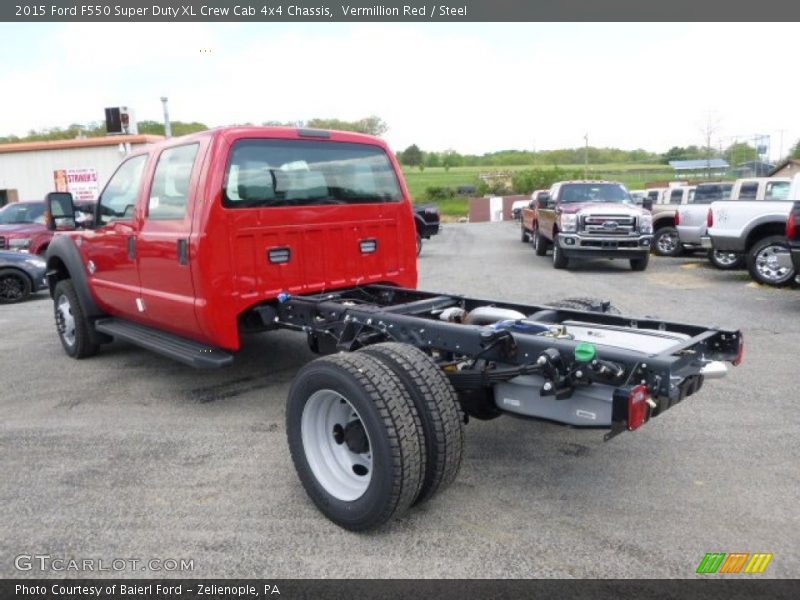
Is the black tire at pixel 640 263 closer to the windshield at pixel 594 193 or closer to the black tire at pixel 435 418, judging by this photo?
the windshield at pixel 594 193

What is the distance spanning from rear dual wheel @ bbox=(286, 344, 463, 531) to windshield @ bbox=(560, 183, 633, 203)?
12.1 metres

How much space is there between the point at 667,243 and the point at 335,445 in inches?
577

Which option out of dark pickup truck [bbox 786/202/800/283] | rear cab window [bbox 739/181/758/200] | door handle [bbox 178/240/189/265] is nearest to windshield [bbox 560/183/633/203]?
rear cab window [bbox 739/181/758/200]

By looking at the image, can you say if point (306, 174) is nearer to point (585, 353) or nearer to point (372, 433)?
point (372, 433)

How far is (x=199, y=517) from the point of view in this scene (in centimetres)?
343

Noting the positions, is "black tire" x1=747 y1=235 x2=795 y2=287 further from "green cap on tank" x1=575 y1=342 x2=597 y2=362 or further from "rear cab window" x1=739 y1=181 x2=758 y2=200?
"green cap on tank" x1=575 y1=342 x2=597 y2=362

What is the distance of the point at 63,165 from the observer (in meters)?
24.7

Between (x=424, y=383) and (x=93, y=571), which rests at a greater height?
(x=424, y=383)

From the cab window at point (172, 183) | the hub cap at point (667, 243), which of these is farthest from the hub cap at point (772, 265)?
the cab window at point (172, 183)

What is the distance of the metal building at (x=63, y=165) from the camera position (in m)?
24.0

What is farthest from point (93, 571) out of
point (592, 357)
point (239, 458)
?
point (592, 357)

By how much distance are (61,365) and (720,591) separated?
6201 millimetres

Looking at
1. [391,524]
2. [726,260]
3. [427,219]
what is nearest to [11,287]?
[427,219]

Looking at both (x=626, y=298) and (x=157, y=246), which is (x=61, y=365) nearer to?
(x=157, y=246)
